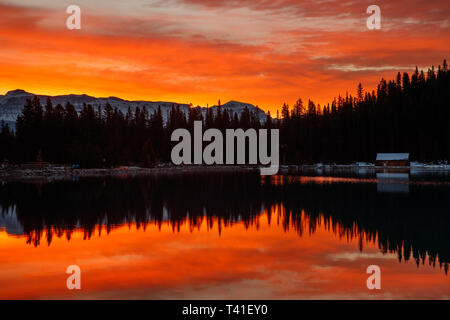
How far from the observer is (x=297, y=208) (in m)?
31.2

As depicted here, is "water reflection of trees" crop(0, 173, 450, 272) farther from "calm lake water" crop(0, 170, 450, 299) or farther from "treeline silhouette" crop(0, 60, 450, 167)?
"treeline silhouette" crop(0, 60, 450, 167)

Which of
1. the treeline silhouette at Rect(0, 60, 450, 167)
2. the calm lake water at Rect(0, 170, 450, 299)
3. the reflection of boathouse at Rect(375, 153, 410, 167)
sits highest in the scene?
the treeline silhouette at Rect(0, 60, 450, 167)

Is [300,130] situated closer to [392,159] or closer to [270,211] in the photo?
[392,159]

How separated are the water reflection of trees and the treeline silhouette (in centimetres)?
6249

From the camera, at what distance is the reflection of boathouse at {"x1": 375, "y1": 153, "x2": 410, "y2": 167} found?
4577 inches

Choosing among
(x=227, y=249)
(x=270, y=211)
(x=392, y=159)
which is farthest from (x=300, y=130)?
(x=227, y=249)

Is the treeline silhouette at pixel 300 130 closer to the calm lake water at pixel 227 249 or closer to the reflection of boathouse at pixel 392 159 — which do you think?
the reflection of boathouse at pixel 392 159

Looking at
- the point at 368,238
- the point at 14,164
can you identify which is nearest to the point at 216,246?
the point at 368,238

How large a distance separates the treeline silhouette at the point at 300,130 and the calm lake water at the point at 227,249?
2788 inches

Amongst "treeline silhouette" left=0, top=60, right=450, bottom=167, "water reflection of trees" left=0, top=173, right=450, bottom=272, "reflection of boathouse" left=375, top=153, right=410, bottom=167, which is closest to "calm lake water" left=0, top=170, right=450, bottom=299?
"water reflection of trees" left=0, top=173, right=450, bottom=272

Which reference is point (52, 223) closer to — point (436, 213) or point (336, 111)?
point (436, 213)

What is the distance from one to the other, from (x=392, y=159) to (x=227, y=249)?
351 feet

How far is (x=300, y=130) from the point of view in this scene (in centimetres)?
15225
